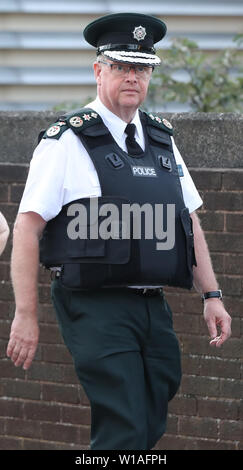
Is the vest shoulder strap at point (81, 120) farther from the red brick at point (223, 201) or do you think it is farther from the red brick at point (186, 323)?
the red brick at point (186, 323)

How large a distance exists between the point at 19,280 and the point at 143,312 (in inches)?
20.0

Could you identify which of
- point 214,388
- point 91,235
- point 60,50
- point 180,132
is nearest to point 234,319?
point 214,388

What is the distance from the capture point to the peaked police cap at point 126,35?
15.7 ft

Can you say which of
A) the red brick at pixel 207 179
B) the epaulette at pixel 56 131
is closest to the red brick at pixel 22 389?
the red brick at pixel 207 179

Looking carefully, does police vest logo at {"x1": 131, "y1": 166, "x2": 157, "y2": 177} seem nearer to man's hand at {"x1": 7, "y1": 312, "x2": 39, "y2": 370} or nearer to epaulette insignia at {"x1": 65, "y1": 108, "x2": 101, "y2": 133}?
epaulette insignia at {"x1": 65, "y1": 108, "x2": 101, "y2": 133}

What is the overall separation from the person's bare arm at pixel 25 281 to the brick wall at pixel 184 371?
1.35 meters

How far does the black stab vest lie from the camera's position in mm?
4648

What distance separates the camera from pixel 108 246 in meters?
4.66

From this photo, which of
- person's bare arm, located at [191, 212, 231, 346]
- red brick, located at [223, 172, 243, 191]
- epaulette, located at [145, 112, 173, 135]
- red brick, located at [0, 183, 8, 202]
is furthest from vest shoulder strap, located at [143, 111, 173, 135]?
red brick, located at [0, 183, 8, 202]

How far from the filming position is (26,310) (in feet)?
15.3

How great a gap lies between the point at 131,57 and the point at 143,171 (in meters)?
0.45

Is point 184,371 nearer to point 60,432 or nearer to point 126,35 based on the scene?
point 60,432

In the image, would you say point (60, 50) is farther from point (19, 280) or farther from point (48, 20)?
point (19, 280)

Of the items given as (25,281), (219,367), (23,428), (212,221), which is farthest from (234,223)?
(23,428)
